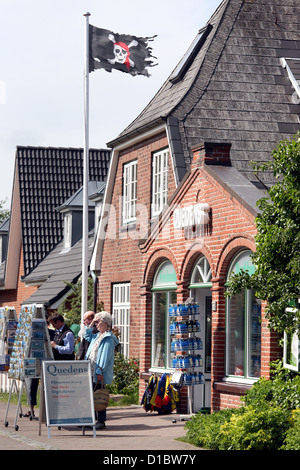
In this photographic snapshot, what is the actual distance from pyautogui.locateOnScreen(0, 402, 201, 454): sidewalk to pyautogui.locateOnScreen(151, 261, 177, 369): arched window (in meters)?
1.54

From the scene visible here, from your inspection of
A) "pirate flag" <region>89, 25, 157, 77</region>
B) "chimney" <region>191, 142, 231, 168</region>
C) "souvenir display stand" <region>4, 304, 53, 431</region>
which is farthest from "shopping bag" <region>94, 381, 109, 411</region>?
"pirate flag" <region>89, 25, 157, 77</region>

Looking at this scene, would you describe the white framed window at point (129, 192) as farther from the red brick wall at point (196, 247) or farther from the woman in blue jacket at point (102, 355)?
the woman in blue jacket at point (102, 355)

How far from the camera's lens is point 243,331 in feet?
45.9

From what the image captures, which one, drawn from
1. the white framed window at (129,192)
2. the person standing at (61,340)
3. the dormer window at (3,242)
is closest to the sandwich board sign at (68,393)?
the person standing at (61,340)

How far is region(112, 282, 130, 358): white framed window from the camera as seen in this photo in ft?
66.8

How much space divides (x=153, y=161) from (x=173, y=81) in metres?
2.61

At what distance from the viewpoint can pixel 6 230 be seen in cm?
3672

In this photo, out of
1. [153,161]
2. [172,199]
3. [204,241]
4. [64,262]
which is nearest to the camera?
[204,241]

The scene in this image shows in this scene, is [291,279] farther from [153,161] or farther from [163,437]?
[153,161]

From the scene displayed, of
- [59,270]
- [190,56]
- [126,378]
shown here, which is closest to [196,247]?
[126,378]

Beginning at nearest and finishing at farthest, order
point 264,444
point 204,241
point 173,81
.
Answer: point 264,444 < point 204,241 < point 173,81

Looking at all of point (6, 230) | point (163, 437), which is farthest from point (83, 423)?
point (6, 230)

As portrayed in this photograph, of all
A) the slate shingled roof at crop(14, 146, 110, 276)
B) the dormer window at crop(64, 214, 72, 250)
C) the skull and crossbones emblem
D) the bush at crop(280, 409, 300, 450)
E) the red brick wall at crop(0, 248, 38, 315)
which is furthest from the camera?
the red brick wall at crop(0, 248, 38, 315)

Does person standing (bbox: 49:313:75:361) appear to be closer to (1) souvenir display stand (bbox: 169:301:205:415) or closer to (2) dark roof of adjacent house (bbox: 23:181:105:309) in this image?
(1) souvenir display stand (bbox: 169:301:205:415)
